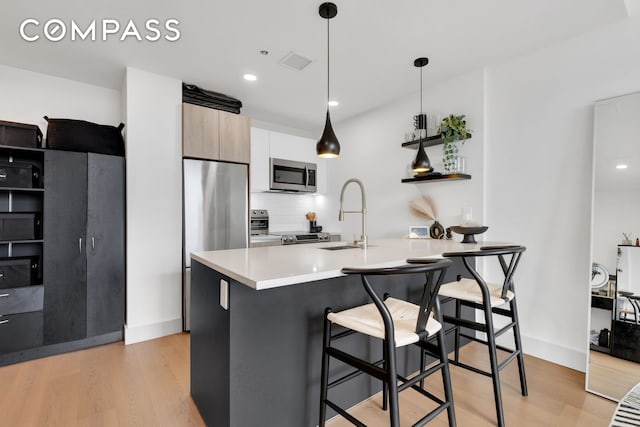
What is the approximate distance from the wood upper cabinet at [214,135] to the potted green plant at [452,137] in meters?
2.17

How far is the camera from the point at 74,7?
6.72ft

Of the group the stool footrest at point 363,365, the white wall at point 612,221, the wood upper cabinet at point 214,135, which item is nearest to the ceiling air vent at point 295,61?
the wood upper cabinet at point 214,135

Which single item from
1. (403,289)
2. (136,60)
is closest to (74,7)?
(136,60)

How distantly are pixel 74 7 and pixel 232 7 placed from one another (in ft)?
3.59

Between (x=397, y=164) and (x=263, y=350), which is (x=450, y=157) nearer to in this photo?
(x=397, y=164)

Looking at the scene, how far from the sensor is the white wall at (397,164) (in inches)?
117

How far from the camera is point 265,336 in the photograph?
4.81ft

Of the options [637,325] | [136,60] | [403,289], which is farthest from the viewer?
[136,60]

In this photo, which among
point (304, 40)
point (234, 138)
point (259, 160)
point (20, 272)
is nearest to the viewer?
point (304, 40)

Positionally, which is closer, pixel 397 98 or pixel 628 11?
pixel 628 11

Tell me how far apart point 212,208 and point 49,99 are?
6.35ft

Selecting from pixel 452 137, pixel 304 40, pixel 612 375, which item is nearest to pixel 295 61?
pixel 304 40

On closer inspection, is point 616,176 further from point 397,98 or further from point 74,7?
point 74,7

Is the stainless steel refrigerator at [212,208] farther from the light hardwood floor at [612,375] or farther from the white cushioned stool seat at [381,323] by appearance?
the light hardwood floor at [612,375]
